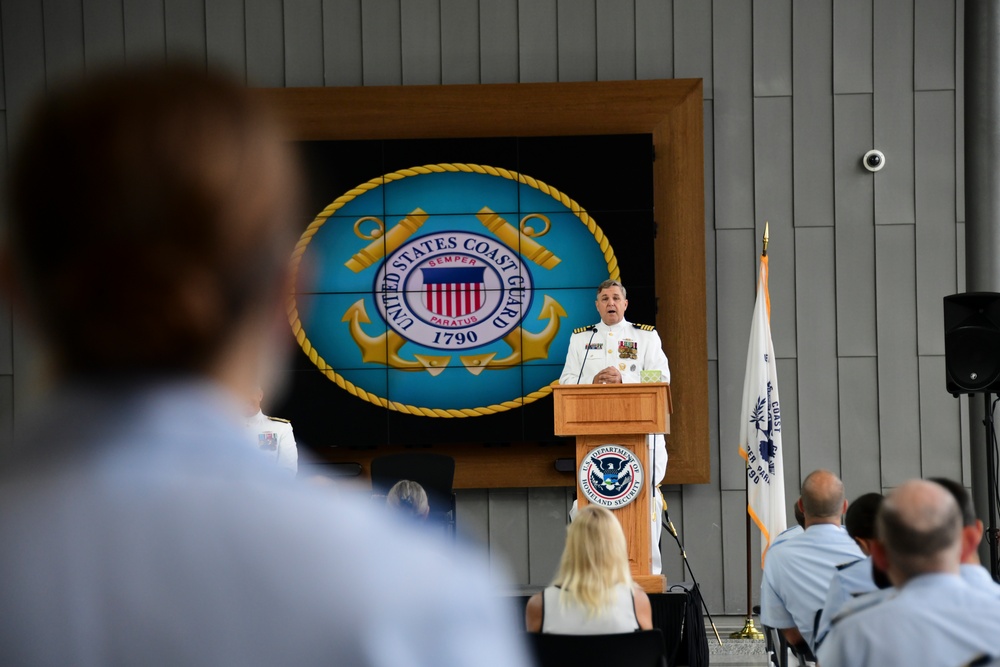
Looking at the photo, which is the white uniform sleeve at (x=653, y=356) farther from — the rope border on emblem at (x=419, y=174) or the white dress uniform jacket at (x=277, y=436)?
the white dress uniform jacket at (x=277, y=436)

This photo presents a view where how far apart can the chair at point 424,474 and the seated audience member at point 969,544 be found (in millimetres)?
4218

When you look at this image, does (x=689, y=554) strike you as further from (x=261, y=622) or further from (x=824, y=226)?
(x=261, y=622)

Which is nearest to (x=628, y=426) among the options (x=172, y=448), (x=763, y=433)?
(x=763, y=433)

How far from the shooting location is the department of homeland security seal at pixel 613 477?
5668 millimetres

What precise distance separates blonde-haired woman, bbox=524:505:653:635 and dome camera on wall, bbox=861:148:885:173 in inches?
193

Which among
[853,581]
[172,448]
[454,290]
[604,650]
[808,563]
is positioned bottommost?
[604,650]

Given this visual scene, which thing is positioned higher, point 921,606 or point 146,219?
point 146,219

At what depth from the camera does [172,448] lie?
1.59 feet

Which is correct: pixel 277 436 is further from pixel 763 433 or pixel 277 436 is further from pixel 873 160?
pixel 873 160

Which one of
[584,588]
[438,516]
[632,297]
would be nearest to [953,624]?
[584,588]

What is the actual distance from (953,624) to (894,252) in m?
5.90

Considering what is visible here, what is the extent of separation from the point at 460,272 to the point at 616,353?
138 centimetres

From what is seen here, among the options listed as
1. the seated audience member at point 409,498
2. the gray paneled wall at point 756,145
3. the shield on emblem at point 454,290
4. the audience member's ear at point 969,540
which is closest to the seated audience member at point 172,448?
the audience member's ear at point 969,540

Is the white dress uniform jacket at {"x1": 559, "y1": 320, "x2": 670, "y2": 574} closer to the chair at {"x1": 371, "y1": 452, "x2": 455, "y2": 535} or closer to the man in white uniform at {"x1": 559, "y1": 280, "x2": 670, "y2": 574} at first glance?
the man in white uniform at {"x1": 559, "y1": 280, "x2": 670, "y2": 574}
